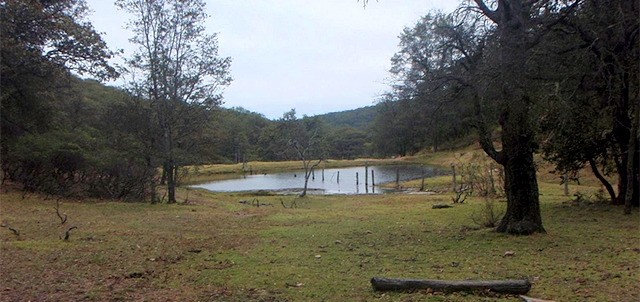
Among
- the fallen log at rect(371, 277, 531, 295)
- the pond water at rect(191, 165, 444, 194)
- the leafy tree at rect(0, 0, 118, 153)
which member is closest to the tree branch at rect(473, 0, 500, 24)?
the fallen log at rect(371, 277, 531, 295)

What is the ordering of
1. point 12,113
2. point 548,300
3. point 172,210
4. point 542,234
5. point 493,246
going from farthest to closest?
point 12,113 → point 172,210 → point 542,234 → point 493,246 → point 548,300

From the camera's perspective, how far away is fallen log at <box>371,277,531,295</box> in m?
5.32

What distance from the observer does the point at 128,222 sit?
13.2 m

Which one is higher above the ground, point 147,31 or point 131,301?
point 147,31

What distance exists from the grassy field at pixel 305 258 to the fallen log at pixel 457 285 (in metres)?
0.13

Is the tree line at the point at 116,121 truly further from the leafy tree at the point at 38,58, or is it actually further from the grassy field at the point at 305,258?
the grassy field at the point at 305,258

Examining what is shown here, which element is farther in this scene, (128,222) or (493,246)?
(128,222)

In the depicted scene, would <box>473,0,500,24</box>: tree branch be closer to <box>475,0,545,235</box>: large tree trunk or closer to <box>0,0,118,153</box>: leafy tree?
<box>475,0,545,235</box>: large tree trunk

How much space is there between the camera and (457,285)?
546 cm

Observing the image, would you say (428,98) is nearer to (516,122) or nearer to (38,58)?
(516,122)

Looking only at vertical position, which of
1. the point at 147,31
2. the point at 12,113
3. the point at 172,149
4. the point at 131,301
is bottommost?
the point at 131,301

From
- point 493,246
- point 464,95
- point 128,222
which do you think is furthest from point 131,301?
point 128,222

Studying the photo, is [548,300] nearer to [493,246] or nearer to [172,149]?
[493,246]

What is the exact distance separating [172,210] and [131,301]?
38.5 ft
